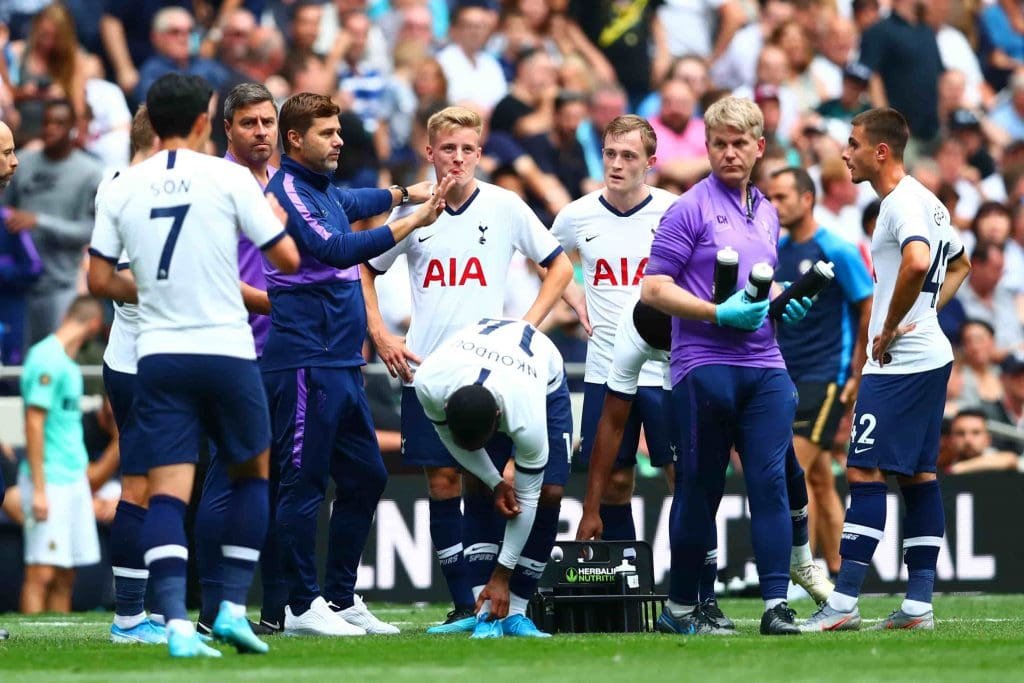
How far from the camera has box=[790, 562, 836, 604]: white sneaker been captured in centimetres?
1024

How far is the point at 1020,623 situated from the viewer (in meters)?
10.1

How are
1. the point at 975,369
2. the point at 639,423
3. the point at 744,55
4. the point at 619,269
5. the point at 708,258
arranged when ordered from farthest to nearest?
the point at 744,55
the point at 975,369
the point at 619,269
the point at 639,423
the point at 708,258

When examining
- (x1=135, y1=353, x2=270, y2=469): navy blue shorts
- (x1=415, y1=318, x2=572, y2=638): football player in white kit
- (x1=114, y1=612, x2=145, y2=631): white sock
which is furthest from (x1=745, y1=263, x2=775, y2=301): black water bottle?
(x1=114, y1=612, x2=145, y2=631): white sock

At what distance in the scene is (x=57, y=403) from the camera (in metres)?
12.8

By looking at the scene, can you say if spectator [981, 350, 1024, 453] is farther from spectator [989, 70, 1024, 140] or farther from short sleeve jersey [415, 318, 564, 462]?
short sleeve jersey [415, 318, 564, 462]

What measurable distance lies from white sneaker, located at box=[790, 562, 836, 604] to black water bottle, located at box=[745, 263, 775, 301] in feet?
7.64

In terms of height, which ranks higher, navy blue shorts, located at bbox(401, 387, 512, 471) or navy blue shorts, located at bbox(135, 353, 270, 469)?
navy blue shorts, located at bbox(135, 353, 270, 469)

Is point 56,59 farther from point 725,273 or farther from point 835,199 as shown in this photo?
point 725,273

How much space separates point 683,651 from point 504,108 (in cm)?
994

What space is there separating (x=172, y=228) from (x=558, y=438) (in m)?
2.45

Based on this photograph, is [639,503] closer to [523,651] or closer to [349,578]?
[349,578]

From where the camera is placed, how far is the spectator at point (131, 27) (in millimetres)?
17344

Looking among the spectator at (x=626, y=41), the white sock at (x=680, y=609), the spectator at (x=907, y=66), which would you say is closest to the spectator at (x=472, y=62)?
the spectator at (x=626, y=41)

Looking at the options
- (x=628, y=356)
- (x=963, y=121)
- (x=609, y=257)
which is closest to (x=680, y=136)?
(x=963, y=121)
